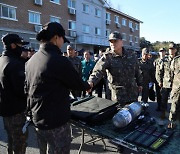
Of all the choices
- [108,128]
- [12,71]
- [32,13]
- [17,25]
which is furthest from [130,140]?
[32,13]

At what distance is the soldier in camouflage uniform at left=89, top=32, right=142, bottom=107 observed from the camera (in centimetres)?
380

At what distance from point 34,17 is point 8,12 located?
3.04m

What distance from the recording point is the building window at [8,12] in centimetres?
1984

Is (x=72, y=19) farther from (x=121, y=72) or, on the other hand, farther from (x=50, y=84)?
(x=50, y=84)

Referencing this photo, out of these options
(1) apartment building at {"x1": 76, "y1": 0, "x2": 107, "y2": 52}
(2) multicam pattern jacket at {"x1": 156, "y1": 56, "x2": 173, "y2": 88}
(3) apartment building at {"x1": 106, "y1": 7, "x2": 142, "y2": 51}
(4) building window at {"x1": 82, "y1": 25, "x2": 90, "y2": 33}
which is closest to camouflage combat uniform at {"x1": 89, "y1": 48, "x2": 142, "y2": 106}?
(2) multicam pattern jacket at {"x1": 156, "y1": 56, "x2": 173, "y2": 88}

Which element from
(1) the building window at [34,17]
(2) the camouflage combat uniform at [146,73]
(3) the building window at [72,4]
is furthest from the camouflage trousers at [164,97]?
(3) the building window at [72,4]

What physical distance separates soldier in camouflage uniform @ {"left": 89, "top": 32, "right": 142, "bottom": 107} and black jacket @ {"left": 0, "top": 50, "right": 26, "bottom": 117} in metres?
1.23

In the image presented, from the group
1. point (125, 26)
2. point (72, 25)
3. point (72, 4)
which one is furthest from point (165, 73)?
point (125, 26)

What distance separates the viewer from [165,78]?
6.45m

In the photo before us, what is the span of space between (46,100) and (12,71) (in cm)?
95

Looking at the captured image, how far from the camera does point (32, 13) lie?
893 inches

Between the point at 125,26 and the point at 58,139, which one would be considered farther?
the point at 125,26

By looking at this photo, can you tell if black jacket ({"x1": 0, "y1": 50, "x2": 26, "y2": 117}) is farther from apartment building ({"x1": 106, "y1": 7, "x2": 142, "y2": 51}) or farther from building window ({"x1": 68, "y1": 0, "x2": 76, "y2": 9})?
apartment building ({"x1": 106, "y1": 7, "x2": 142, "y2": 51})

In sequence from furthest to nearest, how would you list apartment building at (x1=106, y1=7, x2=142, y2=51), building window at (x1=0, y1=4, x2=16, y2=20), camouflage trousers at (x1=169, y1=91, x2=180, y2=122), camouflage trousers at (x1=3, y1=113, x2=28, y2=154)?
apartment building at (x1=106, y1=7, x2=142, y2=51)
building window at (x1=0, y1=4, x2=16, y2=20)
camouflage trousers at (x1=169, y1=91, x2=180, y2=122)
camouflage trousers at (x1=3, y1=113, x2=28, y2=154)
